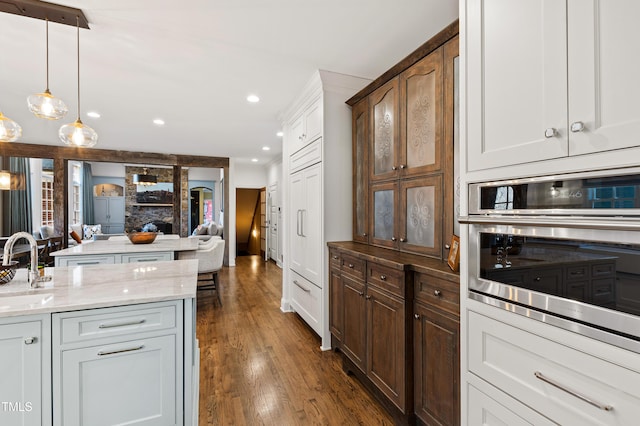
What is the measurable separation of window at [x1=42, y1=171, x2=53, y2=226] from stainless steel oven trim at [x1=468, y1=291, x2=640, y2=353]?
28.6 feet

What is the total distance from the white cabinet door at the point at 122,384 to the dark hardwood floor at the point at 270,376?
1.56 ft

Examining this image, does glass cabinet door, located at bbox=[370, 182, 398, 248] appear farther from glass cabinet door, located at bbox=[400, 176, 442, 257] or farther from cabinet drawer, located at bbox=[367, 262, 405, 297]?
cabinet drawer, located at bbox=[367, 262, 405, 297]

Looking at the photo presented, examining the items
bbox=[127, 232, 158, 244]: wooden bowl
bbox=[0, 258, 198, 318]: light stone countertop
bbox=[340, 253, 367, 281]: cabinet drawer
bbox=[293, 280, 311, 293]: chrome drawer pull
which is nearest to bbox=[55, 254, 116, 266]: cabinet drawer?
bbox=[127, 232, 158, 244]: wooden bowl

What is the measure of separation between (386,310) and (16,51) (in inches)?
144

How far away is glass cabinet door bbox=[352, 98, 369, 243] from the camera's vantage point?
2.74 meters

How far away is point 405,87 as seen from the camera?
2.21 metres

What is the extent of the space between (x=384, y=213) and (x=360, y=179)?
52 centimetres

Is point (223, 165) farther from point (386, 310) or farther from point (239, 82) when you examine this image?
point (386, 310)

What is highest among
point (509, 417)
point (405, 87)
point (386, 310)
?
point (405, 87)

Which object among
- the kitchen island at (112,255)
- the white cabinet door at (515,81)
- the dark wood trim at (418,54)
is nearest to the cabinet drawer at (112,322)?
the white cabinet door at (515,81)

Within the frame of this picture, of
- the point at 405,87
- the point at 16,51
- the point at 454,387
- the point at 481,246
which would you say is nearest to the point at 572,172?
the point at 481,246

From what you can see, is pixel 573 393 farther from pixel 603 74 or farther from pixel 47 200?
pixel 47 200

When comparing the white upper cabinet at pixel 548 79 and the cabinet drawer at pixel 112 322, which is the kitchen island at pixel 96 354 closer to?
the cabinet drawer at pixel 112 322

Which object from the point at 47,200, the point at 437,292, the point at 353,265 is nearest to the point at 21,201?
the point at 47,200
